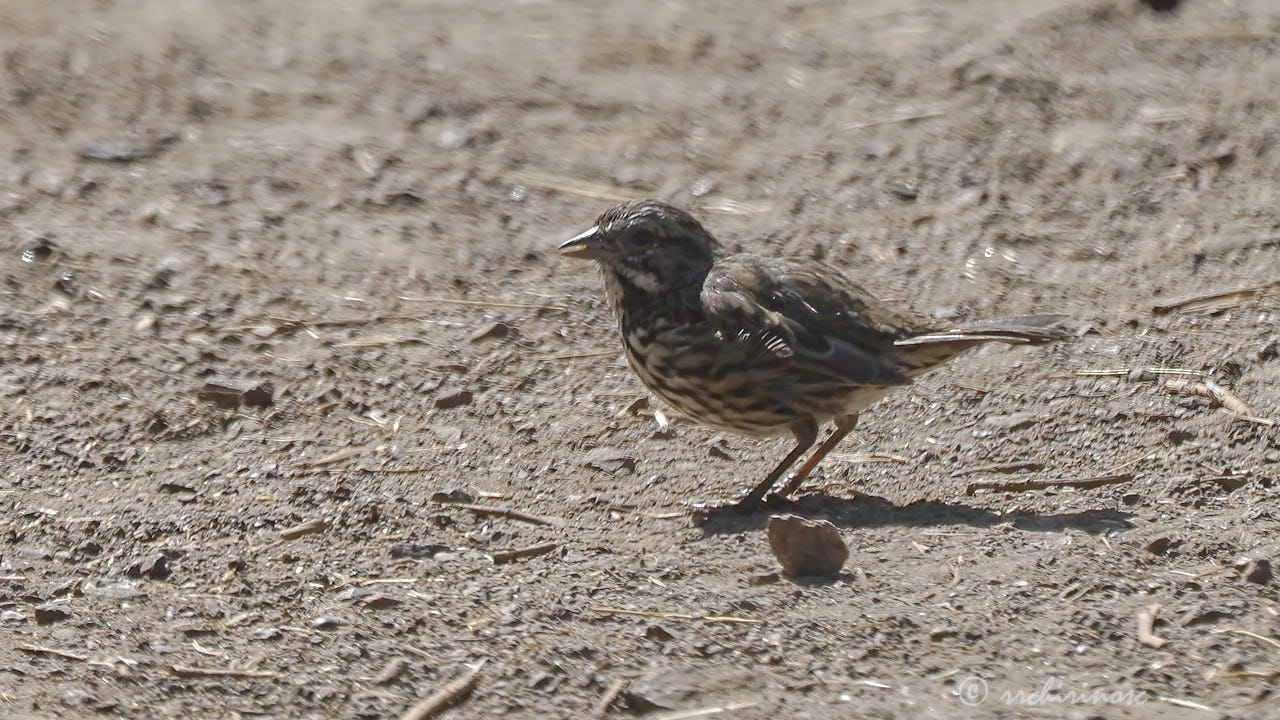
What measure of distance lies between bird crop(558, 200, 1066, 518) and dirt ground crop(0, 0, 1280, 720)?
1.03 feet

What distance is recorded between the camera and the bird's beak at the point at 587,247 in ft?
21.9

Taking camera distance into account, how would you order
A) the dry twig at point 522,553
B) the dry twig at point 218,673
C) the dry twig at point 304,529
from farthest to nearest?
the dry twig at point 304,529, the dry twig at point 522,553, the dry twig at point 218,673

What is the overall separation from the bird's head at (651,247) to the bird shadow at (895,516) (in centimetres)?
90

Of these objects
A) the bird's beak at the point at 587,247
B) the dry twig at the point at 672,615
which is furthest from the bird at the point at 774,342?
the dry twig at the point at 672,615

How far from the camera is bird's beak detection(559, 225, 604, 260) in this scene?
669 cm

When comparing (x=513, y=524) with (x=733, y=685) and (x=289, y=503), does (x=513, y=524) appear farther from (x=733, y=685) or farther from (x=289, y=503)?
(x=733, y=685)

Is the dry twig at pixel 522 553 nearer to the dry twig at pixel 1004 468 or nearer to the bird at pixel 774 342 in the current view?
the bird at pixel 774 342

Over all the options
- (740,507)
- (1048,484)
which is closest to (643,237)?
(740,507)

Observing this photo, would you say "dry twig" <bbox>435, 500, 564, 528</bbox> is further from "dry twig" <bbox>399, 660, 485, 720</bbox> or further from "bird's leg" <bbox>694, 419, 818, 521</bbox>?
"dry twig" <bbox>399, 660, 485, 720</bbox>

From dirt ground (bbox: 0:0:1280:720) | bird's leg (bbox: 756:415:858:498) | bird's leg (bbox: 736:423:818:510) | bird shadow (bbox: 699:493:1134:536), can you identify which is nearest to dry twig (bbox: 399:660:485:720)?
dirt ground (bbox: 0:0:1280:720)

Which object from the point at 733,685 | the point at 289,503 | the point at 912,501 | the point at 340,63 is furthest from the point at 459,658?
the point at 340,63

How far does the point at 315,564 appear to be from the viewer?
18.9 ft

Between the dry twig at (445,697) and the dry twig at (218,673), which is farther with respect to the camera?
the dry twig at (218,673)

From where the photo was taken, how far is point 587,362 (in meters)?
7.55
